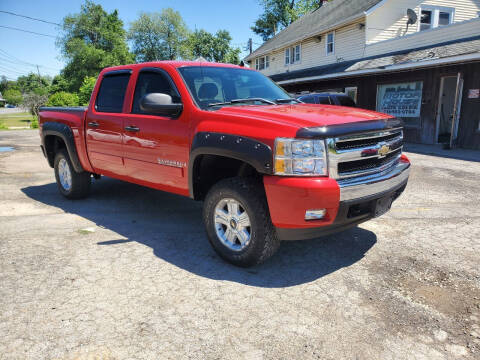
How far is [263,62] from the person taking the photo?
29438 mm

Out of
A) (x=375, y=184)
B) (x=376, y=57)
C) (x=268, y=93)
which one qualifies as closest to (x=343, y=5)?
(x=376, y=57)

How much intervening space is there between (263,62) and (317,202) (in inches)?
1114

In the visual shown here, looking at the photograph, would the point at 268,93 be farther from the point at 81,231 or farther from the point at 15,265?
the point at 15,265

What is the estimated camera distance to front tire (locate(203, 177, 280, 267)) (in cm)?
316

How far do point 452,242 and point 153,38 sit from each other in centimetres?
6078

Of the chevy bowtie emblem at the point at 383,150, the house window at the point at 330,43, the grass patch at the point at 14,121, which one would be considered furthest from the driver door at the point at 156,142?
the grass patch at the point at 14,121

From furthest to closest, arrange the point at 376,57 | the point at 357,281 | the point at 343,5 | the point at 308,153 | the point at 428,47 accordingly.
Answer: the point at 343,5, the point at 376,57, the point at 428,47, the point at 357,281, the point at 308,153

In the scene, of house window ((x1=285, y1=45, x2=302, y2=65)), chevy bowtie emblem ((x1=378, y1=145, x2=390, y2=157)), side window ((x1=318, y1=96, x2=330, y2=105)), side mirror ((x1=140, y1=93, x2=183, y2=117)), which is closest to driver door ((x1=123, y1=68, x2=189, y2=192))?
side mirror ((x1=140, y1=93, x2=183, y2=117))

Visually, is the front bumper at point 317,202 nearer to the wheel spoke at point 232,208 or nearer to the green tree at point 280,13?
the wheel spoke at point 232,208

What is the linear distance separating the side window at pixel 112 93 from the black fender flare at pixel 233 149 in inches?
65.1

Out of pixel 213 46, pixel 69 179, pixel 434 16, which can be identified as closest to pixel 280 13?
pixel 213 46

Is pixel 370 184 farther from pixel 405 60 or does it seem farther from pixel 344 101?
pixel 405 60

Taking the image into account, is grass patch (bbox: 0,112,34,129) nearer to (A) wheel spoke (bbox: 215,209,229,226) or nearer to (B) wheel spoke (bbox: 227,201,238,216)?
(A) wheel spoke (bbox: 215,209,229,226)

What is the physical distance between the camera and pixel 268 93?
4480 millimetres
